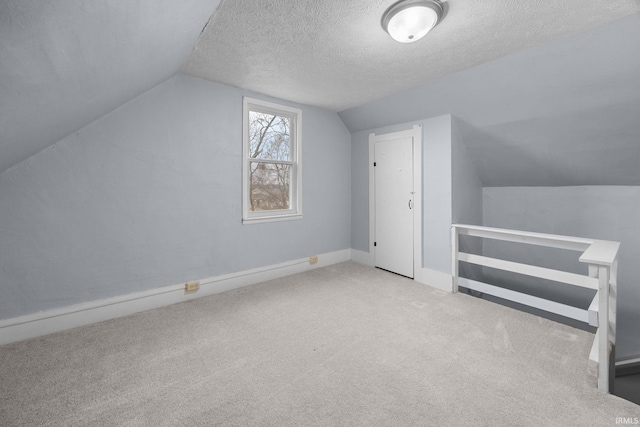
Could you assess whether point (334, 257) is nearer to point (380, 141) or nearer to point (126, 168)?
point (380, 141)

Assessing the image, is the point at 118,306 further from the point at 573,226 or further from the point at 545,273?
the point at 573,226

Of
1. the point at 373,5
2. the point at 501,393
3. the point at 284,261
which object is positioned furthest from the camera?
the point at 284,261

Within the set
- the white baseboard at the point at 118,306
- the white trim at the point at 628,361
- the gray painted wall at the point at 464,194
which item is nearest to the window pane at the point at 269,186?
the white baseboard at the point at 118,306

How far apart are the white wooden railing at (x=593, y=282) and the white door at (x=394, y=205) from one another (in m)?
0.64

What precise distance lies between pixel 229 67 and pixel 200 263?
194 centimetres

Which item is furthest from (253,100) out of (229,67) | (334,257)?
(334,257)

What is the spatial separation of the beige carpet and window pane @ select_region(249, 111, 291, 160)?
6.00ft

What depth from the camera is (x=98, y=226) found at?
2.42 metres

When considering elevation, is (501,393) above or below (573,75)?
below

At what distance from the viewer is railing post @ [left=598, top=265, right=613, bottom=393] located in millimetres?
1595

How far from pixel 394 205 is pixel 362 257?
959 millimetres

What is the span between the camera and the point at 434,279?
132 inches

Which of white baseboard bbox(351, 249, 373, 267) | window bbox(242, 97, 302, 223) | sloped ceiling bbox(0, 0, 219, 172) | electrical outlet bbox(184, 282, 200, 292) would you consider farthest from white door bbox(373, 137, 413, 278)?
sloped ceiling bbox(0, 0, 219, 172)

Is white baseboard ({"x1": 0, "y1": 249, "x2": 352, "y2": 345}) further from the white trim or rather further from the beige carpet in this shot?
the white trim
